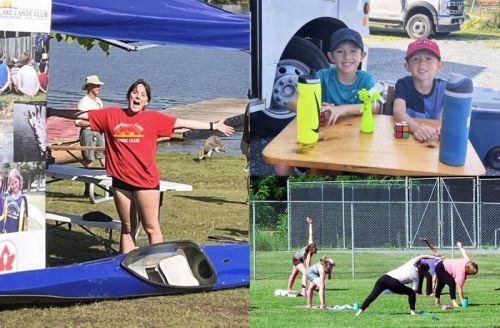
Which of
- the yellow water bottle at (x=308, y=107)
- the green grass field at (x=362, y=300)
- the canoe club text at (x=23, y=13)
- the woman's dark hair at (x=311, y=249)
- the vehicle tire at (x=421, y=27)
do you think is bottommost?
the green grass field at (x=362, y=300)

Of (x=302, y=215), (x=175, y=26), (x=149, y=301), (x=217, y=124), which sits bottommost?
(x=149, y=301)

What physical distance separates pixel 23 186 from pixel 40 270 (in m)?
0.46

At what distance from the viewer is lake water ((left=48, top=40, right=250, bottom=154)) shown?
711cm

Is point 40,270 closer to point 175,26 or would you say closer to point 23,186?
point 23,186

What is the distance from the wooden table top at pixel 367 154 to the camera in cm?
659

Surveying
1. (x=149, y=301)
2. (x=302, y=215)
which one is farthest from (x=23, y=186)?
(x=302, y=215)

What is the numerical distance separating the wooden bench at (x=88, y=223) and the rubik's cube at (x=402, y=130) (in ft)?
5.40

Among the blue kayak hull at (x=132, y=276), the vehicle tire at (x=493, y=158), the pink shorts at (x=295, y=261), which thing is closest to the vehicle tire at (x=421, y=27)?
the vehicle tire at (x=493, y=158)

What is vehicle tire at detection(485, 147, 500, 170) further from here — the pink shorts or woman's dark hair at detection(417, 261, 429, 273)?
the pink shorts

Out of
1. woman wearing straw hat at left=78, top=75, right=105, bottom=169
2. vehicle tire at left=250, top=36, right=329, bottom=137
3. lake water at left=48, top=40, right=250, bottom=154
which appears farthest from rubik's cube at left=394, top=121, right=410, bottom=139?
woman wearing straw hat at left=78, top=75, right=105, bottom=169

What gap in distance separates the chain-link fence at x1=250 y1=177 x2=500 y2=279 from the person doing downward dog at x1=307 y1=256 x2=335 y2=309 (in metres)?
0.09

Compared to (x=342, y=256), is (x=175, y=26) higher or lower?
higher

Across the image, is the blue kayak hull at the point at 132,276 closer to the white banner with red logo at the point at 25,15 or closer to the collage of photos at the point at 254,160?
the collage of photos at the point at 254,160

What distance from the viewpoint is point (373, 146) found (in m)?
6.63
